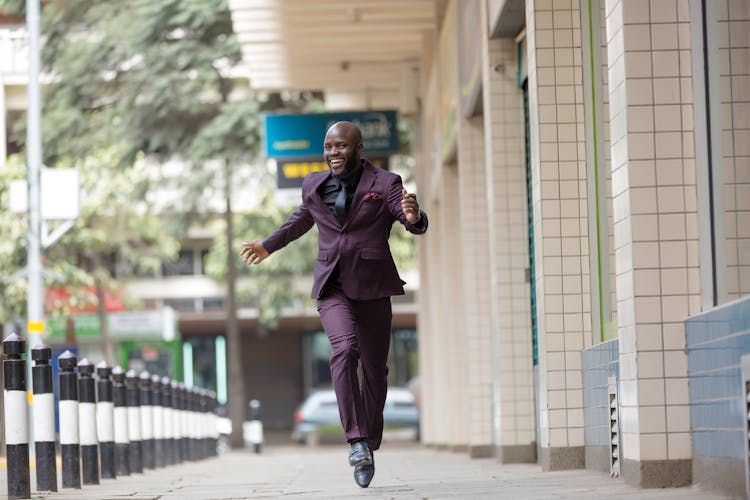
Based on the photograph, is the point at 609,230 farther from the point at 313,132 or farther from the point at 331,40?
the point at 313,132

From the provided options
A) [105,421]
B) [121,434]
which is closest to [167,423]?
[121,434]

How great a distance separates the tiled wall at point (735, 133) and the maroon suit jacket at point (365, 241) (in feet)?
6.65

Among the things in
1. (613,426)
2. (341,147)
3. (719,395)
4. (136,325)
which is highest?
(341,147)

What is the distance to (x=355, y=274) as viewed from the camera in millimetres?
7371

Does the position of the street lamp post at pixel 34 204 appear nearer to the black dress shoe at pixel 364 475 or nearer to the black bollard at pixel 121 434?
the black bollard at pixel 121 434

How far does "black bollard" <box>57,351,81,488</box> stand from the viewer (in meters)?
9.12

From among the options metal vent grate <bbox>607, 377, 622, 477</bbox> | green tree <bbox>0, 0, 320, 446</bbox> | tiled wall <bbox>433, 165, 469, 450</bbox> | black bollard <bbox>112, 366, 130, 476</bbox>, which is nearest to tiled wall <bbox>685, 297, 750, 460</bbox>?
metal vent grate <bbox>607, 377, 622, 477</bbox>

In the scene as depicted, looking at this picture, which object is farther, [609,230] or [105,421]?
[105,421]

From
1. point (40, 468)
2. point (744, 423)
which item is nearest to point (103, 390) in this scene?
point (40, 468)

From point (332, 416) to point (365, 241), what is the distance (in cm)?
2827

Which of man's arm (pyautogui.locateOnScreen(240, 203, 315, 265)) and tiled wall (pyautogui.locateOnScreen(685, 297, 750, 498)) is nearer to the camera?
tiled wall (pyautogui.locateOnScreen(685, 297, 750, 498))

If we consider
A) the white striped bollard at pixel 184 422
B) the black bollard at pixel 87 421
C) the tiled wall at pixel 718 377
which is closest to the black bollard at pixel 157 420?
the white striped bollard at pixel 184 422

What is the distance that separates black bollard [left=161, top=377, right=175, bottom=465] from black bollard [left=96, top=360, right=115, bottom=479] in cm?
423

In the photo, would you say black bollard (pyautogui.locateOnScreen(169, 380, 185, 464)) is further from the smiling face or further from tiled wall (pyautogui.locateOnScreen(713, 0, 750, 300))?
tiled wall (pyautogui.locateOnScreen(713, 0, 750, 300))
